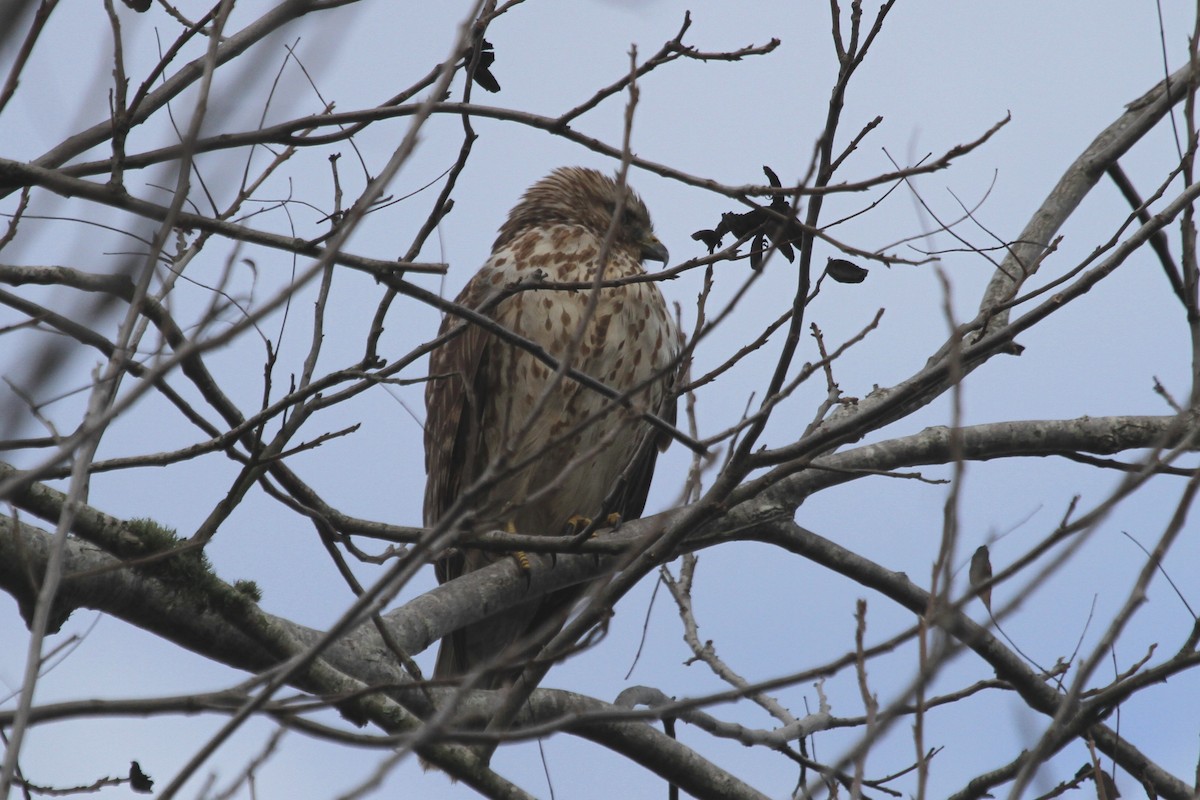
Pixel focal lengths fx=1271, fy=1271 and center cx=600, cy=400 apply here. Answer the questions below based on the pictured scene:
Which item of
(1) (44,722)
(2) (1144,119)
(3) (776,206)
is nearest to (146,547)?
(1) (44,722)

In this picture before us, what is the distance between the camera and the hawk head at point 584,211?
19.2ft

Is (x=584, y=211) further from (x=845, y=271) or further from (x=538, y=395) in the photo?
(x=845, y=271)

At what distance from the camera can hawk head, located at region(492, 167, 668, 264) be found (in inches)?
230

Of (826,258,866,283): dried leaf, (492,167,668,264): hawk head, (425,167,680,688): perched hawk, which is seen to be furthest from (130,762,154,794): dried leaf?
(492,167,668,264): hawk head

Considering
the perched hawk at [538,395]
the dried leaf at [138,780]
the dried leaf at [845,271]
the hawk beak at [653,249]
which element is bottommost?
the dried leaf at [138,780]

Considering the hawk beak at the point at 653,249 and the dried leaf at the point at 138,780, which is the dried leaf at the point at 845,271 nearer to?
the dried leaf at the point at 138,780

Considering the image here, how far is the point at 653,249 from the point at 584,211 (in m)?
0.41

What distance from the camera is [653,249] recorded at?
5.84 metres

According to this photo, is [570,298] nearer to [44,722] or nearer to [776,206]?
[776,206]

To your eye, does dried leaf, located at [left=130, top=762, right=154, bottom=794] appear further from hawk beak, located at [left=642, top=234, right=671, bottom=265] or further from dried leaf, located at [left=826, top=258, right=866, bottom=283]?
hawk beak, located at [left=642, top=234, right=671, bottom=265]

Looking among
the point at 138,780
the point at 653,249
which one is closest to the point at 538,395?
the point at 653,249

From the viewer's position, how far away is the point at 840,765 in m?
1.74

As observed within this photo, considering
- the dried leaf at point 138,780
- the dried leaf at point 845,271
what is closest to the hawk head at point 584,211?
the dried leaf at point 845,271

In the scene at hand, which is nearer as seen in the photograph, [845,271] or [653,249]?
[845,271]
